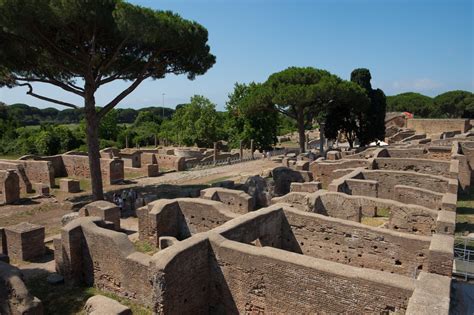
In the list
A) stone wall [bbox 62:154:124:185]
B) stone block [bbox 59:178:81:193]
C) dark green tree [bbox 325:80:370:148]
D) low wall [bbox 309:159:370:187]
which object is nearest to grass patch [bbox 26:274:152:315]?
low wall [bbox 309:159:370:187]

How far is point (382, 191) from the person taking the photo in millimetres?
15688

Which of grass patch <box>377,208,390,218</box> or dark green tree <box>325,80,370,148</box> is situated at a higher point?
dark green tree <box>325,80,370,148</box>

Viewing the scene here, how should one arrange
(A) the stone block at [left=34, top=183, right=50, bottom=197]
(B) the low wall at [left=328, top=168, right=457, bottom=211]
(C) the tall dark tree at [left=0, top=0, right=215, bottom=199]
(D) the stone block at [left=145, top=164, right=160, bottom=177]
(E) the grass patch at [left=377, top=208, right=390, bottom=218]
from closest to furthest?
(B) the low wall at [left=328, top=168, right=457, bottom=211] < (E) the grass patch at [left=377, top=208, right=390, bottom=218] < (C) the tall dark tree at [left=0, top=0, right=215, bottom=199] < (A) the stone block at [left=34, top=183, right=50, bottom=197] < (D) the stone block at [left=145, top=164, right=160, bottom=177]

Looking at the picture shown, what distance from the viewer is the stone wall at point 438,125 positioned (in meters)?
42.6

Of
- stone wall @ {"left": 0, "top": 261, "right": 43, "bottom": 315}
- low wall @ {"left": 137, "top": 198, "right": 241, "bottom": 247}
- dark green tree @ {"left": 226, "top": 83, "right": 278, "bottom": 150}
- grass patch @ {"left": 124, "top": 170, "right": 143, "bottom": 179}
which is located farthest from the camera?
dark green tree @ {"left": 226, "top": 83, "right": 278, "bottom": 150}

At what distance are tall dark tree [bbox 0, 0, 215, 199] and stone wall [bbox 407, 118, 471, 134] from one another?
33373 mm

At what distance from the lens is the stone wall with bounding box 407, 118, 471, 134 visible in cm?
4262

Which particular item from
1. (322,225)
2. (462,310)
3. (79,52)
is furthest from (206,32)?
(462,310)

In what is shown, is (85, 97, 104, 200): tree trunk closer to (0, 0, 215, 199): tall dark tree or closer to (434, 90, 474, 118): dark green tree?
(0, 0, 215, 199): tall dark tree

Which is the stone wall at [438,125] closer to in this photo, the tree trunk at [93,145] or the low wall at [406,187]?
the low wall at [406,187]

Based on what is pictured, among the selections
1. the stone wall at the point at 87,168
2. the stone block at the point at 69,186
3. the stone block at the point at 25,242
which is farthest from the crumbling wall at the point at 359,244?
the stone wall at the point at 87,168

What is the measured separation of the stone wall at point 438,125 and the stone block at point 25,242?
42500 mm

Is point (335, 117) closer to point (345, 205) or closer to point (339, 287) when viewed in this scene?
point (345, 205)

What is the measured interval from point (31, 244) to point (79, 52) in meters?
10.2
